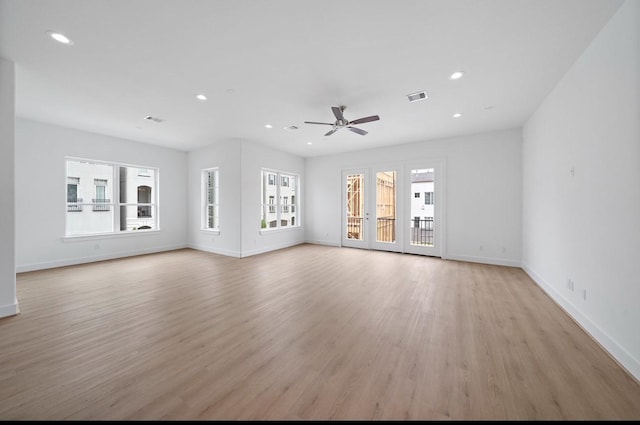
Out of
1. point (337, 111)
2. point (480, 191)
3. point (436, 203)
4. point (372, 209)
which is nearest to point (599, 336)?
point (480, 191)

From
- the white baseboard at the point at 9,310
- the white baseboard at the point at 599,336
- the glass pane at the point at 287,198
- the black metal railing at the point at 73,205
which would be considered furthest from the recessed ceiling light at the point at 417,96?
the black metal railing at the point at 73,205

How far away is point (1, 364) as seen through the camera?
6.41 feet

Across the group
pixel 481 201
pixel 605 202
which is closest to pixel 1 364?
pixel 605 202

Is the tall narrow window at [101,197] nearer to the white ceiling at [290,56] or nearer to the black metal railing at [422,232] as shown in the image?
the white ceiling at [290,56]

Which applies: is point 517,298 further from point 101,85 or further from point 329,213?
point 101,85

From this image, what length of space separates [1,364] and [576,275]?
5.65 meters

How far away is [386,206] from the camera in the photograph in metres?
6.73

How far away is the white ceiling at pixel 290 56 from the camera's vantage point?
208 cm

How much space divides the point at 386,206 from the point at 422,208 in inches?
37.9

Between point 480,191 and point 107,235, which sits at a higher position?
point 480,191

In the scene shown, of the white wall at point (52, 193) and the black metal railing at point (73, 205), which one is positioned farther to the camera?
the black metal railing at point (73, 205)

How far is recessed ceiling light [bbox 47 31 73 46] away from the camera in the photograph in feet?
7.64

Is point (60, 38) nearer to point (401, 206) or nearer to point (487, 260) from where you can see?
point (401, 206)

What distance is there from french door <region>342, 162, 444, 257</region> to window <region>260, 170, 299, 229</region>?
170 centimetres
